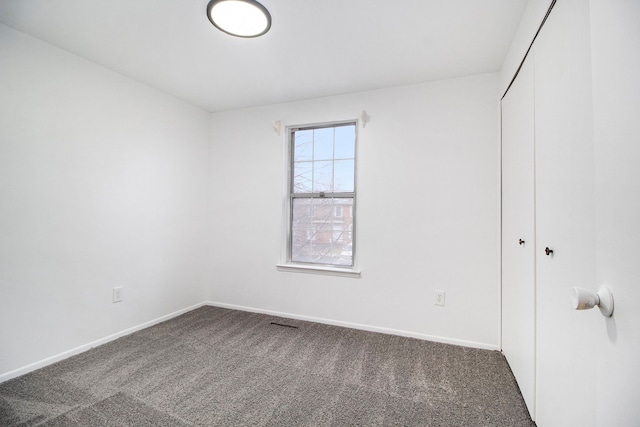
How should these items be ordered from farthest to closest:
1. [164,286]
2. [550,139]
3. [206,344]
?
[164,286]
[206,344]
[550,139]

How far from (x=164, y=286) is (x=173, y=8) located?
100 inches

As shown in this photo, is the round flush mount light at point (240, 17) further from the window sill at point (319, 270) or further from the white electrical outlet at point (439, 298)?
the white electrical outlet at point (439, 298)

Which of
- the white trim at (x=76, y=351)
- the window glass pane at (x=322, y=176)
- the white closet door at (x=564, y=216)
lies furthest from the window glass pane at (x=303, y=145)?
the white trim at (x=76, y=351)

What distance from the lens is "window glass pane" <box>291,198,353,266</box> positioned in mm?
2965

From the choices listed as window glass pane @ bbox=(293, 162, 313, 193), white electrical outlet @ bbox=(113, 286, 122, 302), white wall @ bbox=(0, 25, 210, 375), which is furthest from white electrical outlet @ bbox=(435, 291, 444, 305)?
white electrical outlet @ bbox=(113, 286, 122, 302)

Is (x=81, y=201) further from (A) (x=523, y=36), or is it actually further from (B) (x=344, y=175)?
(A) (x=523, y=36)

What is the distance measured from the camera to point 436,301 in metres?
2.55

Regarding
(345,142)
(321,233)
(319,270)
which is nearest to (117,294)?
(319,270)

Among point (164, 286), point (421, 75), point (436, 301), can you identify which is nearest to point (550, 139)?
point (421, 75)

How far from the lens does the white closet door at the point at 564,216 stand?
3.09ft

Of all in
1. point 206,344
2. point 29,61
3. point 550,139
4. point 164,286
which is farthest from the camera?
point 164,286

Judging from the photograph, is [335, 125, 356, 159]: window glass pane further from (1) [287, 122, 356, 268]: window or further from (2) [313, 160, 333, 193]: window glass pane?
(2) [313, 160, 333, 193]: window glass pane

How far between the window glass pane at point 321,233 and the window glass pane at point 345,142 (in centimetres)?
48

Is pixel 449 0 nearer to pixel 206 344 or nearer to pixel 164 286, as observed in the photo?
pixel 206 344
